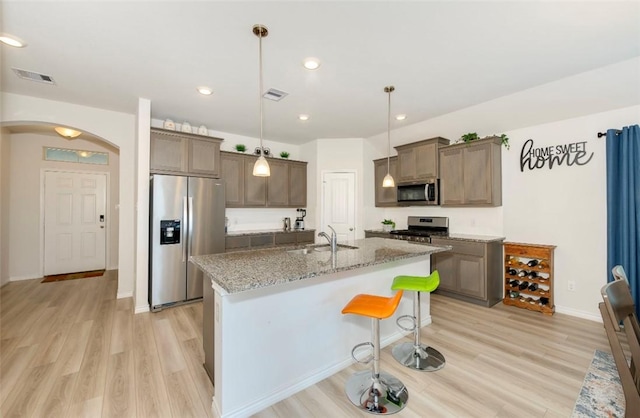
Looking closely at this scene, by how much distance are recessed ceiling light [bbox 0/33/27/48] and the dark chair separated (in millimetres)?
4463

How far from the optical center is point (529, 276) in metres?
3.62

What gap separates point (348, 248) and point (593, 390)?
85.9 inches

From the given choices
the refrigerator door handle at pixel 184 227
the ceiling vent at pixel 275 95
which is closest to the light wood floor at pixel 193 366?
the refrigerator door handle at pixel 184 227

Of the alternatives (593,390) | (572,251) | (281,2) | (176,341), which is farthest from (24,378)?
(572,251)

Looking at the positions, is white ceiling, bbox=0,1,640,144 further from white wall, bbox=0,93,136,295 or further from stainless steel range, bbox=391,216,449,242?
stainless steel range, bbox=391,216,449,242

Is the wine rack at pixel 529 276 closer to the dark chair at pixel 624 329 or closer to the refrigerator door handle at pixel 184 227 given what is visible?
the dark chair at pixel 624 329

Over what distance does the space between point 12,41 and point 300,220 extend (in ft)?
14.3

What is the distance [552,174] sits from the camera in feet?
11.8

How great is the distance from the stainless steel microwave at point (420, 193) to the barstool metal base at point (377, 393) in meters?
3.06

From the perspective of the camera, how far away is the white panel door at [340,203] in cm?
531

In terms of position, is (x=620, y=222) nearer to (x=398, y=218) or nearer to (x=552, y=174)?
(x=552, y=174)

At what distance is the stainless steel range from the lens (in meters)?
4.36

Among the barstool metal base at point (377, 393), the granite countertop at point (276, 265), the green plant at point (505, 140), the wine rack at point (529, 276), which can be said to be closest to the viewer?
the granite countertop at point (276, 265)

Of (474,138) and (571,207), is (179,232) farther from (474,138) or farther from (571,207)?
(571,207)
